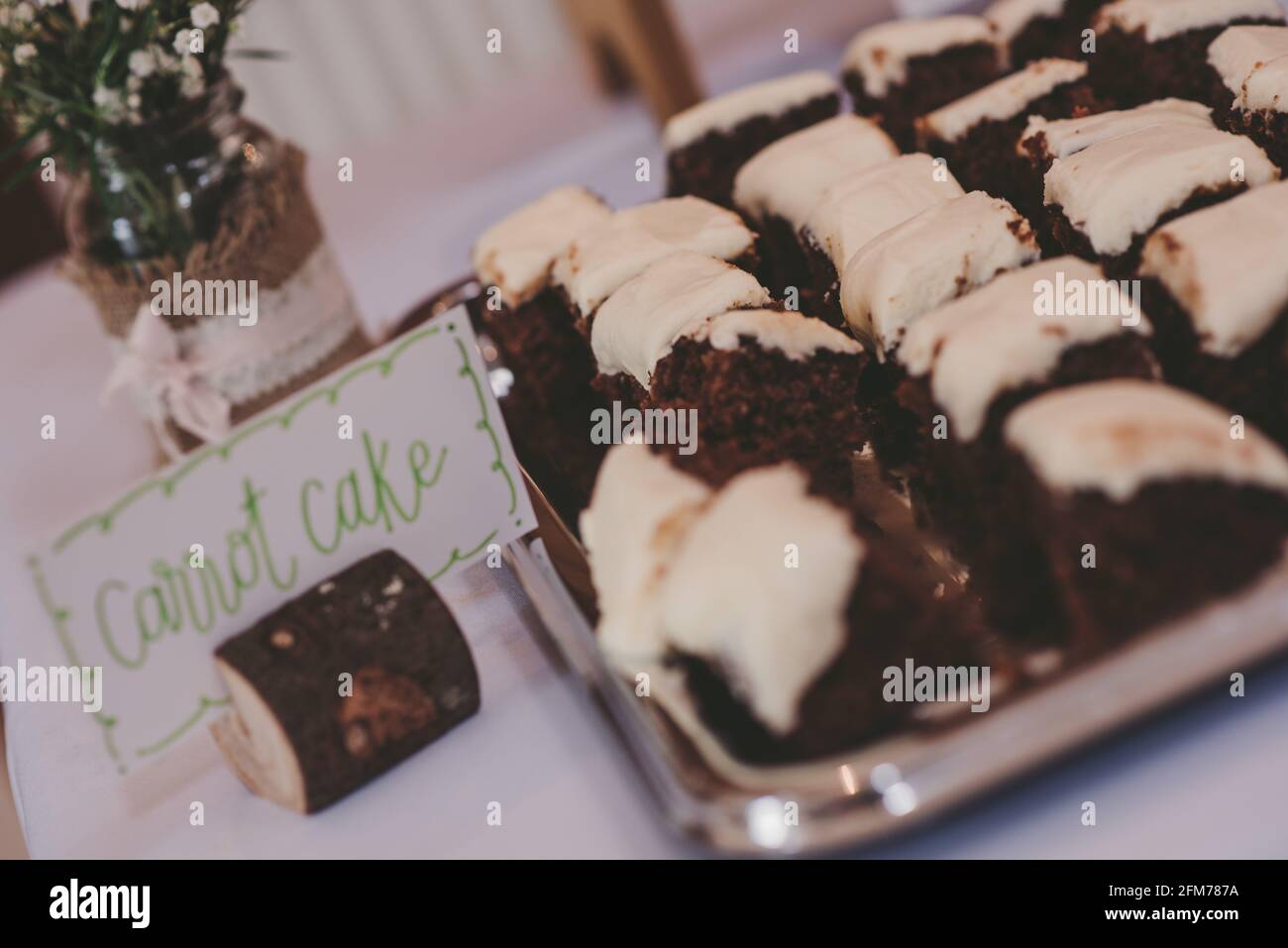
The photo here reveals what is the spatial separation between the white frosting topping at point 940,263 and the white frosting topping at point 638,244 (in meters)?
0.31

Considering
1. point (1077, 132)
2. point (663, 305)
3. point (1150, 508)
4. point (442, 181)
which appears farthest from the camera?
point (442, 181)

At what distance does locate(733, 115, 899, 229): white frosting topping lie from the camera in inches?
72.3

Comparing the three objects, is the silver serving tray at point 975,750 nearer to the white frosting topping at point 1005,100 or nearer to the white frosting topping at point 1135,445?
the white frosting topping at point 1135,445

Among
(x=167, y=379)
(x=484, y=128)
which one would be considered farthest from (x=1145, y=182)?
(x=484, y=128)

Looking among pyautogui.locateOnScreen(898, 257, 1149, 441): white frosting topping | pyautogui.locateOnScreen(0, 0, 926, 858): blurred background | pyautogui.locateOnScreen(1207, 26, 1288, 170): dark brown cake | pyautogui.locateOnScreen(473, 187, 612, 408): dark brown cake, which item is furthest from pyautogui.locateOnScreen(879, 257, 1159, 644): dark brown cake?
pyautogui.locateOnScreen(0, 0, 926, 858): blurred background

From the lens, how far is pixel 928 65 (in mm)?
2150

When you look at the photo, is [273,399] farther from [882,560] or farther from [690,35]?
[690,35]

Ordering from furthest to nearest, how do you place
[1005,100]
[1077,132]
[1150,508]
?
[1005,100] → [1077,132] → [1150,508]

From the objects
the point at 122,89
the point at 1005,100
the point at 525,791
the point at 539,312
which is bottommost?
the point at 525,791

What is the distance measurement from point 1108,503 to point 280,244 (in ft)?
4.62

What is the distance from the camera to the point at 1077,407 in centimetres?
110

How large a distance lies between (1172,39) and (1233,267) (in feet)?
2.77

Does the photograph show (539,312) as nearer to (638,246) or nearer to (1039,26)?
(638,246)

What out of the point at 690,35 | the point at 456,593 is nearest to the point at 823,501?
the point at 456,593
